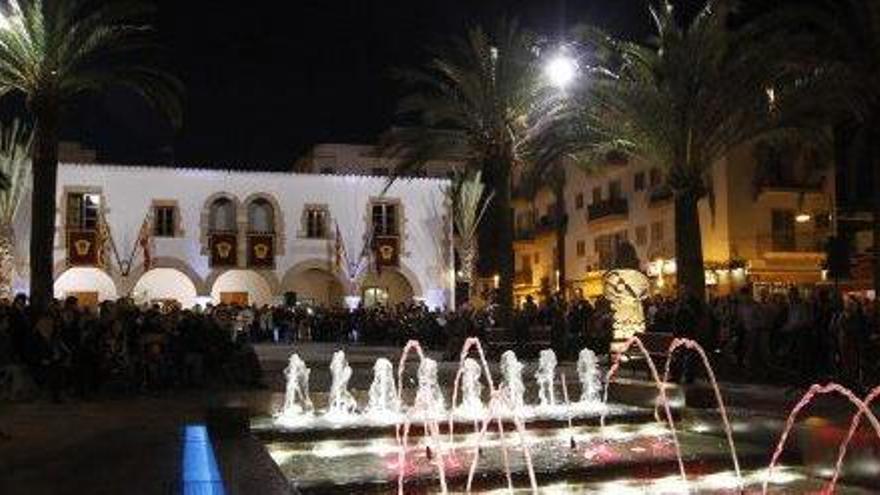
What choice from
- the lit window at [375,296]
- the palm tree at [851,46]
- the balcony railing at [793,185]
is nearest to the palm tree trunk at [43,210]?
the palm tree at [851,46]

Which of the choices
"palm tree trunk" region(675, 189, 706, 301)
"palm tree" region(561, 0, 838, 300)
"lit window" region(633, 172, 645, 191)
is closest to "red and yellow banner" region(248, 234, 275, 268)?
"lit window" region(633, 172, 645, 191)

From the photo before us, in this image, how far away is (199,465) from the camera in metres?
9.66

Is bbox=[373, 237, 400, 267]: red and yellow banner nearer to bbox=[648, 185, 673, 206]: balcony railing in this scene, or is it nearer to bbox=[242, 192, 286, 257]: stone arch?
bbox=[242, 192, 286, 257]: stone arch

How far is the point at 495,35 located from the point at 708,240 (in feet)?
68.1

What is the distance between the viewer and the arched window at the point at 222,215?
1821 inches

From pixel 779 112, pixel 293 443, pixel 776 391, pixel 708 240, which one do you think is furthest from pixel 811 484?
pixel 708 240

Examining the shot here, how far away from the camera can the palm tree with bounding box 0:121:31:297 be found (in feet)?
132

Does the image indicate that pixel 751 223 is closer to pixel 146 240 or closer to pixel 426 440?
pixel 146 240

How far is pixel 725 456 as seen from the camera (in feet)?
34.2

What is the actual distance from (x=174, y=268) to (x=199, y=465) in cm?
3703

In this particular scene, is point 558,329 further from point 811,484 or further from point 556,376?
point 811,484

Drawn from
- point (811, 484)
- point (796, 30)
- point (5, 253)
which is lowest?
point (811, 484)

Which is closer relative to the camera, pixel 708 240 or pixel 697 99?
pixel 697 99

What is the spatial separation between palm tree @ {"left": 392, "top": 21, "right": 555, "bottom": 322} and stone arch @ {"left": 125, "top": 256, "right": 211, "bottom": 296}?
20377mm
